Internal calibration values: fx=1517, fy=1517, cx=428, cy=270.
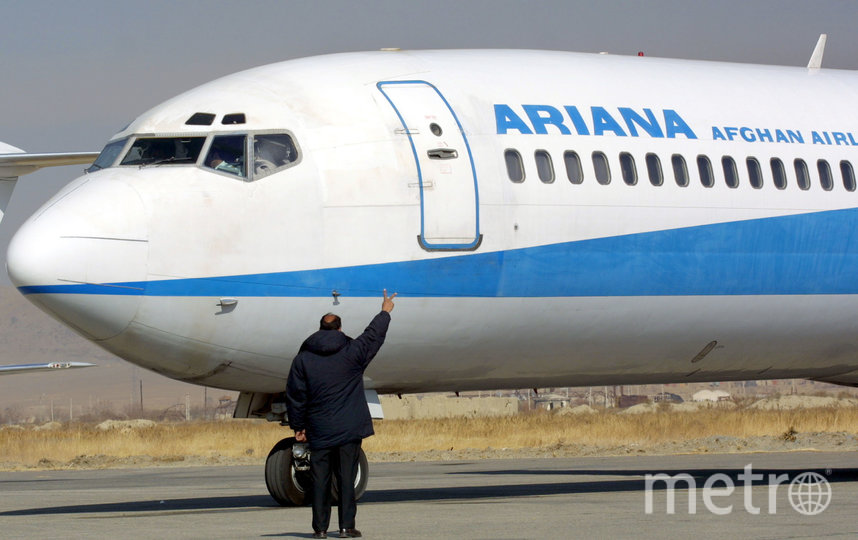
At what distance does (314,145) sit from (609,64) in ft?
15.9

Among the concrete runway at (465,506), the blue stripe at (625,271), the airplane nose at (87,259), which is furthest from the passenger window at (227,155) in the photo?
the concrete runway at (465,506)

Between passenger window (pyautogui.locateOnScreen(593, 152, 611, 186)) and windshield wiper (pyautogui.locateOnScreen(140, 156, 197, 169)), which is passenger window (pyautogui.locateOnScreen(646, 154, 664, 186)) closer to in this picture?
passenger window (pyautogui.locateOnScreen(593, 152, 611, 186))

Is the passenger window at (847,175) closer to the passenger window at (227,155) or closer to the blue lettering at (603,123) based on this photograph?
the blue lettering at (603,123)

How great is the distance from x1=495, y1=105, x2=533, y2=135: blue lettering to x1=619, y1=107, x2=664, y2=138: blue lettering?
1537 millimetres

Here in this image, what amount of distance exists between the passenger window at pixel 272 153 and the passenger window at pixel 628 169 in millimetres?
4189

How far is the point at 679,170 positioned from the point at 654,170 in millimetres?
387

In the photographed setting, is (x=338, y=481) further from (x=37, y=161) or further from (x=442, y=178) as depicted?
(x=37, y=161)

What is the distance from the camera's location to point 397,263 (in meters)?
16.8

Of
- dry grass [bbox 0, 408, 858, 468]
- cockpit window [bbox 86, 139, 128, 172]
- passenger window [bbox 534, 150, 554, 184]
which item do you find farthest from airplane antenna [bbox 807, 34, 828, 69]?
dry grass [bbox 0, 408, 858, 468]

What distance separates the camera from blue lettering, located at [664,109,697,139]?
62.3 ft

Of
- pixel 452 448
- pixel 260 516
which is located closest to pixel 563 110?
pixel 260 516

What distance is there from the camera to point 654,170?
18641 mm

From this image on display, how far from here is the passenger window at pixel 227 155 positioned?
16562mm

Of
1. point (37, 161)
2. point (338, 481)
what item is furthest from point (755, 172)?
point (37, 161)
